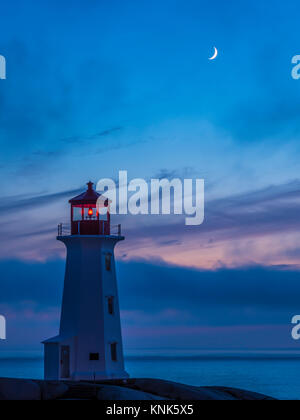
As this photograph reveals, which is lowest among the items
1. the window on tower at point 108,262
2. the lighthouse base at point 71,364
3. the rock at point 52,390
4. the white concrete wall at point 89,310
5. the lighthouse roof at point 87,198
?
the rock at point 52,390

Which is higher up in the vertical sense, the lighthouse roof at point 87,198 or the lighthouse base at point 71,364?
the lighthouse roof at point 87,198

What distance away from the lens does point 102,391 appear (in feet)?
75.2

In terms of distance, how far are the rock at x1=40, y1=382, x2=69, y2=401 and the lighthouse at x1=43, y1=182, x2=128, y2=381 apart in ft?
33.5

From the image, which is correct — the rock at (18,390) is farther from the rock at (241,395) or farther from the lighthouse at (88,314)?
the lighthouse at (88,314)

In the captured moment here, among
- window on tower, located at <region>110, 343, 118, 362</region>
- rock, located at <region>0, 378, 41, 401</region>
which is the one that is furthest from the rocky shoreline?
window on tower, located at <region>110, 343, 118, 362</region>

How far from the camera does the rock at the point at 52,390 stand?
2219 cm

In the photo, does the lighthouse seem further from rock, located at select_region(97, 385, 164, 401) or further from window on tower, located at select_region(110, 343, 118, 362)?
rock, located at select_region(97, 385, 164, 401)

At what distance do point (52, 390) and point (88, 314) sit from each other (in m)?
11.3

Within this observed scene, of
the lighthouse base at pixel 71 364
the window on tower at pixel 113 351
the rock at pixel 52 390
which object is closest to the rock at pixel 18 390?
the rock at pixel 52 390
